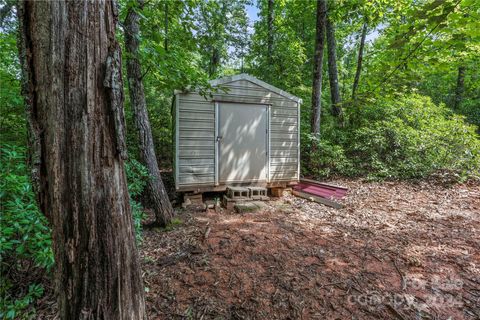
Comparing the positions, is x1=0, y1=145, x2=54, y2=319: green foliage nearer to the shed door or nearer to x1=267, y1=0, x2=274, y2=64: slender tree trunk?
the shed door

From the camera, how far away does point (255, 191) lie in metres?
5.53

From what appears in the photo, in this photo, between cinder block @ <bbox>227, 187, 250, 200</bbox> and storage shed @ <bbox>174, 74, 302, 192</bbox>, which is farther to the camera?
storage shed @ <bbox>174, 74, 302, 192</bbox>

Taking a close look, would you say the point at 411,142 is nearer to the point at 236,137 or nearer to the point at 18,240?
the point at 236,137

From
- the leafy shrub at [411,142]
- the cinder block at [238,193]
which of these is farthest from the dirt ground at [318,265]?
the leafy shrub at [411,142]

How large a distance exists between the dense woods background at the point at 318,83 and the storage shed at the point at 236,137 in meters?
0.99

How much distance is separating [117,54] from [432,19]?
8.24 feet

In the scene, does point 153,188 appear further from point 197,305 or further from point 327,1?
point 327,1

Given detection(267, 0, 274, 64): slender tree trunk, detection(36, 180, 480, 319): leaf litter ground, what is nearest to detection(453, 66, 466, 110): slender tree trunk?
detection(267, 0, 274, 64): slender tree trunk

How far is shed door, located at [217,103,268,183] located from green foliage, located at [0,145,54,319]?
4041mm

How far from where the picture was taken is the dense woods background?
192 cm

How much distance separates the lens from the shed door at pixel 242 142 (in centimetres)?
574

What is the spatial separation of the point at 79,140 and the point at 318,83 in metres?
7.82

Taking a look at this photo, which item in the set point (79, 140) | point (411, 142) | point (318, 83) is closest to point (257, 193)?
point (318, 83)

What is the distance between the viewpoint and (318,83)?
771 cm
